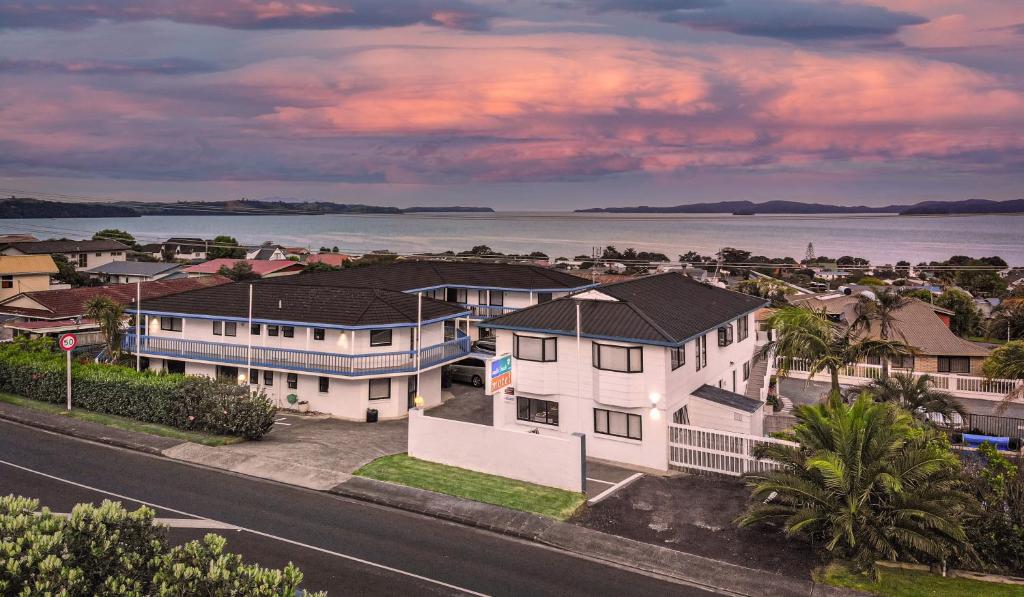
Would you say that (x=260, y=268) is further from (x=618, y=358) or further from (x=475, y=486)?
(x=475, y=486)

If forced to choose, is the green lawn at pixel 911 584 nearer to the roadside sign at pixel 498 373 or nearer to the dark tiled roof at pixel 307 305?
the roadside sign at pixel 498 373

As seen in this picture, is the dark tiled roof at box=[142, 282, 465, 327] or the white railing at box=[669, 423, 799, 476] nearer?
the white railing at box=[669, 423, 799, 476]

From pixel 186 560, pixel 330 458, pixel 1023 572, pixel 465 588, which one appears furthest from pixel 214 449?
pixel 1023 572

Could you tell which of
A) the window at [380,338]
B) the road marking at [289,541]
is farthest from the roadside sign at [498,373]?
the road marking at [289,541]

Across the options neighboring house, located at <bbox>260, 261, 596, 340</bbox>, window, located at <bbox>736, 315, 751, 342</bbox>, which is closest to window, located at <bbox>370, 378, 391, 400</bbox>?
neighboring house, located at <bbox>260, 261, 596, 340</bbox>

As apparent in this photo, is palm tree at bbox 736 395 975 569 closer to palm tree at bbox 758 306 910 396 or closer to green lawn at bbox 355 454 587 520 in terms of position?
green lawn at bbox 355 454 587 520
